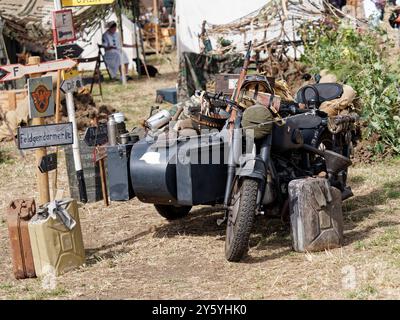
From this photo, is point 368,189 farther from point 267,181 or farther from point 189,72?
point 189,72

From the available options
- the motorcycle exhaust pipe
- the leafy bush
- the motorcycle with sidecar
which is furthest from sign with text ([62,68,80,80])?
the leafy bush

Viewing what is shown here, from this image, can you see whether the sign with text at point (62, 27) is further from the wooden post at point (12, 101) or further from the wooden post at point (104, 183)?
the wooden post at point (12, 101)

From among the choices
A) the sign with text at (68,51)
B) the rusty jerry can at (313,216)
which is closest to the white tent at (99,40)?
Result: the sign with text at (68,51)

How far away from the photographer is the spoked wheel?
632 cm

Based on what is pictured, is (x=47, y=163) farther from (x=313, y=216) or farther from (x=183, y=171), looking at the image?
Answer: (x=313, y=216)

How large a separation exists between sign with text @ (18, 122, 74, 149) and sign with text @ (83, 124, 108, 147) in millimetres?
653

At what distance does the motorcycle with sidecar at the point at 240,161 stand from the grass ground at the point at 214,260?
37 cm

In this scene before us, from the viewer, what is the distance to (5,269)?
709 centimetres

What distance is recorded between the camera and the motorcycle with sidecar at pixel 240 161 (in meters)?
6.50

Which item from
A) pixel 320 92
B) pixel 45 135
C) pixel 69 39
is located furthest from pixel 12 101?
pixel 320 92

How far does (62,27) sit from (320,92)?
3.16 m

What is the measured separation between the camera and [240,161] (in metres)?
6.62

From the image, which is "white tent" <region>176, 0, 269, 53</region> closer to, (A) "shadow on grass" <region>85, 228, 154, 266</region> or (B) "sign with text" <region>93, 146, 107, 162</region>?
(B) "sign with text" <region>93, 146, 107, 162</region>
